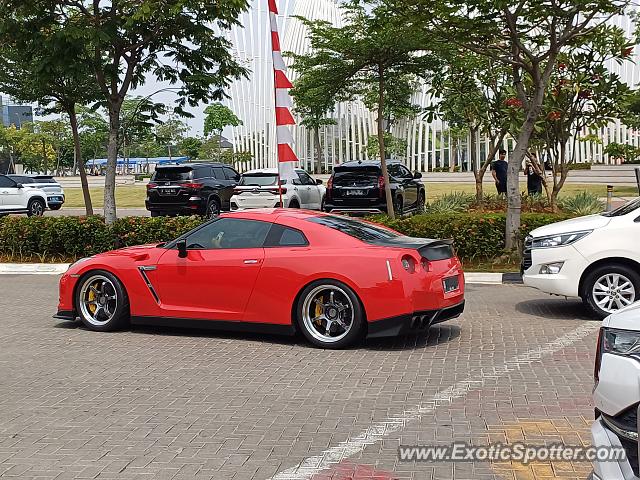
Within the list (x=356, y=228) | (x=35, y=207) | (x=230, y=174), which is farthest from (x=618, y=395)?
(x=35, y=207)

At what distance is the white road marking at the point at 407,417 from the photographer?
5.06 metres

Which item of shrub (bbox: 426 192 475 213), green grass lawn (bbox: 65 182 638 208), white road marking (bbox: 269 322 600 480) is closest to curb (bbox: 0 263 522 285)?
white road marking (bbox: 269 322 600 480)

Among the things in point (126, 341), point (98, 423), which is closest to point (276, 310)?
point (126, 341)

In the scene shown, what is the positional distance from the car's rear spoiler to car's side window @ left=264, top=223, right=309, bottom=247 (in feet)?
2.68

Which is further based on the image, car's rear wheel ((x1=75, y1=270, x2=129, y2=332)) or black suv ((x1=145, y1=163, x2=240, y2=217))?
black suv ((x1=145, y1=163, x2=240, y2=217))

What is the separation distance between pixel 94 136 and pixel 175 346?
225ft

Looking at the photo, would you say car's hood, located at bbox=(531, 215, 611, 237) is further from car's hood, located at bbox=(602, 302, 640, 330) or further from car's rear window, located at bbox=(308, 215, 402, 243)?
car's hood, located at bbox=(602, 302, 640, 330)

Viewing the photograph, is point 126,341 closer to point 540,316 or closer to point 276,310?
point 276,310

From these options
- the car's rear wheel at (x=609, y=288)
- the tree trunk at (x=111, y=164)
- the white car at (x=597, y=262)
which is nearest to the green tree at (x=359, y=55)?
the tree trunk at (x=111, y=164)

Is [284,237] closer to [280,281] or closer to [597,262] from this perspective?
[280,281]

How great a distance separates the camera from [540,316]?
1055 centimetres

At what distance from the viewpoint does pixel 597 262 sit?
10.0 m

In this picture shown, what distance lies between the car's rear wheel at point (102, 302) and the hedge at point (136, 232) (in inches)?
258

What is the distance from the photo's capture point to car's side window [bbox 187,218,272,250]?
909 centimetres
